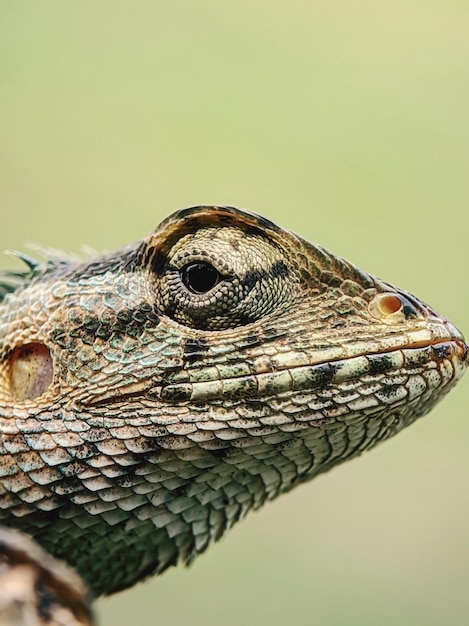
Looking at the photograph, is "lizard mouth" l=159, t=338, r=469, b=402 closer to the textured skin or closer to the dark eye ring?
the textured skin

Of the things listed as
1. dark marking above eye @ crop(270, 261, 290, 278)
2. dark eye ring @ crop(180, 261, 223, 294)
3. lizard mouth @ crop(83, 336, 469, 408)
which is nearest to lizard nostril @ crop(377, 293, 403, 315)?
lizard mouth @ crop(83, 336, 469, 408)

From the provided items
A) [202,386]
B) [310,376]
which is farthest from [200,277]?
[310,376]

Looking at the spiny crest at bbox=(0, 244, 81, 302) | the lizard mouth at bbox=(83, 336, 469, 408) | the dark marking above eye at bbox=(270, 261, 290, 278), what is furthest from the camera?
the spiny crest at bbox=(0, 244, 81, 302)

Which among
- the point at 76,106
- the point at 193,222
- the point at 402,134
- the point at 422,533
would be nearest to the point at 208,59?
the point at 76,106

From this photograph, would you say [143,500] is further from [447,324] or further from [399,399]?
[447,324]

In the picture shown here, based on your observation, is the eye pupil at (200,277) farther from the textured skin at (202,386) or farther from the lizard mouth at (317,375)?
the lizard mouth at (317,375)

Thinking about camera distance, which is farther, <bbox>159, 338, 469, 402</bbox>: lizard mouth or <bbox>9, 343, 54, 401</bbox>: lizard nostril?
<bbox>9, 343, 54, 401</bbox>: lizard nostril
